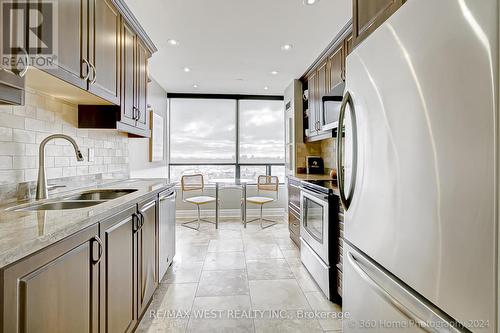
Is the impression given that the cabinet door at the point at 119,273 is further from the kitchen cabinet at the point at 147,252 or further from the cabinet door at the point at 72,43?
the cabinet door at the point at 72,43

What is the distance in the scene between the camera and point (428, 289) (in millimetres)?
787

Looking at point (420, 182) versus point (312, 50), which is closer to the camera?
point (420, 182)

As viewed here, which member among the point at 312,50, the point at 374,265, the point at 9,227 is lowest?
the point at 374,265

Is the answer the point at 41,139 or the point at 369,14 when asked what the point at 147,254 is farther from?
the point at 369,14

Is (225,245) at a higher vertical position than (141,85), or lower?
lower

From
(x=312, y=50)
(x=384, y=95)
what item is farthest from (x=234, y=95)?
(x=384, y=95)

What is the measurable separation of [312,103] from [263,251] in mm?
2147

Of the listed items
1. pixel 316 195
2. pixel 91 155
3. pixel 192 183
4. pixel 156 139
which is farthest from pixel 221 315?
pixel 192 183

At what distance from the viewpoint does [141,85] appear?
2.50 m

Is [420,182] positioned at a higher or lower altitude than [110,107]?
lower

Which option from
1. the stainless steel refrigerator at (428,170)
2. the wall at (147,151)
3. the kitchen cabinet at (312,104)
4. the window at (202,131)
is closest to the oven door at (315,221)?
the stainless steel refrigerator at (428,170)

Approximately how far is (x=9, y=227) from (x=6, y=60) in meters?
0.65

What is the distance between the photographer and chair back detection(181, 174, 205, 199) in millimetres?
4516

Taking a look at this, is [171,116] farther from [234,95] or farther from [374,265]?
[374,265]
